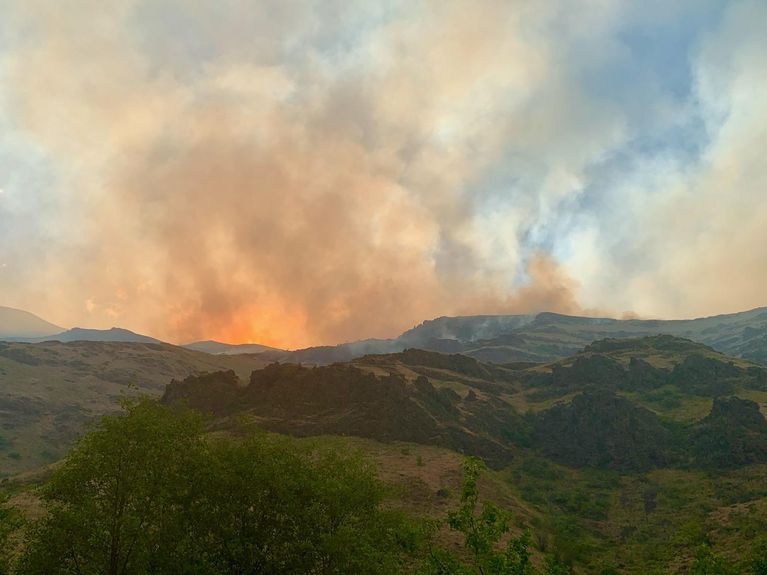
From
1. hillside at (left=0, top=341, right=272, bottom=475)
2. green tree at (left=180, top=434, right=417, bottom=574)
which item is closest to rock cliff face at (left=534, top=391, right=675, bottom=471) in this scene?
green tree at (left=180, top=434, right=417, bottom=574)

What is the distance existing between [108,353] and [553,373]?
17635 cm

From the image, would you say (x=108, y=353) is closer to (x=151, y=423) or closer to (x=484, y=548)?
(x=151, y=423)

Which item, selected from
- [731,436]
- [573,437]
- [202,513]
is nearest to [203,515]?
[202,513]

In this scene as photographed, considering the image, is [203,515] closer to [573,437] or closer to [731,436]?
[573,437]

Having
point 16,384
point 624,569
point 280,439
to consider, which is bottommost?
point 624,569

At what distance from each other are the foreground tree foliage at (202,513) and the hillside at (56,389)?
6085 centimetres

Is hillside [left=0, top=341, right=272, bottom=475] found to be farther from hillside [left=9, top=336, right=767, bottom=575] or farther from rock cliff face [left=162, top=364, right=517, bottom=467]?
rock cliff face [left=162, top=364, right=517, bottom=467]

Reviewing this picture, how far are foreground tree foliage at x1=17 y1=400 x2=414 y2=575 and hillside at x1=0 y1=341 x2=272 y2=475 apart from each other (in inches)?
2396

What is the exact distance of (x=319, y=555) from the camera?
2883 centimetres

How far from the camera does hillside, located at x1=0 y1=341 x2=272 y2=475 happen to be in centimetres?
11362

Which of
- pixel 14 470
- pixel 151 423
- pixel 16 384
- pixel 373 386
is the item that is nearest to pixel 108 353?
pixel 16 384

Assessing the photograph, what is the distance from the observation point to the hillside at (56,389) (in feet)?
373

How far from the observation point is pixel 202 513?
96.3 ft

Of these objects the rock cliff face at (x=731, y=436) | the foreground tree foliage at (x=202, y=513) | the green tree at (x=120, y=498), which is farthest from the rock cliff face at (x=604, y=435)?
the green tree at (x=120, y=498)
